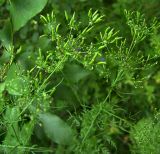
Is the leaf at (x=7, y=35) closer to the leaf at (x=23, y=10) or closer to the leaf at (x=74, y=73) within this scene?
the leaf at (x=23, y=10)

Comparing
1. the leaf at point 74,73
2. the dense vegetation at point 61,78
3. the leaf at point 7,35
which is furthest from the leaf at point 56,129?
the leaf at point 7,35

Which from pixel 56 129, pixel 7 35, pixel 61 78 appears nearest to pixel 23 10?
pixel 7 35

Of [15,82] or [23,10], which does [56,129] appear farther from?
[23,10]

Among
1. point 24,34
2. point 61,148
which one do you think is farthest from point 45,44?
point 24,34

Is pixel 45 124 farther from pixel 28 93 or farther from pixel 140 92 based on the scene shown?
pixel 140 92

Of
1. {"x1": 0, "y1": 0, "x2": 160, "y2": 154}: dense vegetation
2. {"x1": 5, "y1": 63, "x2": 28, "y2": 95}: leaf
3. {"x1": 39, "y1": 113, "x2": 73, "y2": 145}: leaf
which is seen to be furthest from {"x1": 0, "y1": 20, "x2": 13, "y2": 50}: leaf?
{"x1": 39, "y1": 113, "x2": 73, "y2": 145}: leaf

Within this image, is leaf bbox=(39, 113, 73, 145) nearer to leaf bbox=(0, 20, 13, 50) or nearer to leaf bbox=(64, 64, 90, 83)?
leaf bbox=(64, 64, 90, 83)
